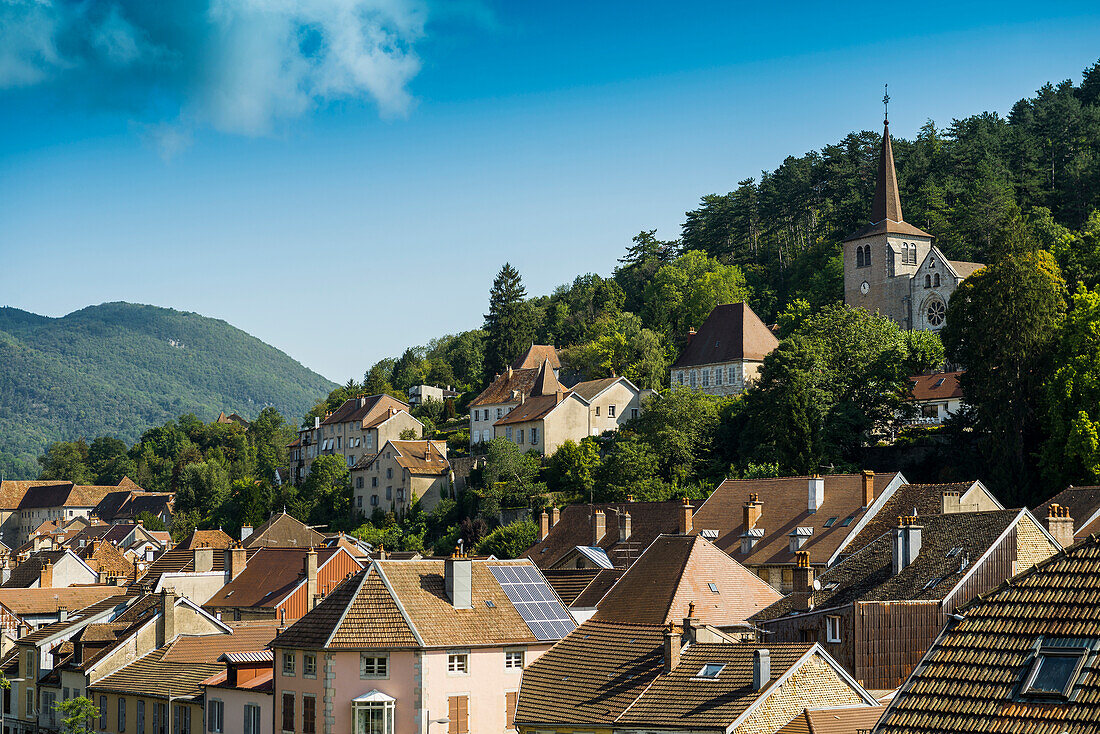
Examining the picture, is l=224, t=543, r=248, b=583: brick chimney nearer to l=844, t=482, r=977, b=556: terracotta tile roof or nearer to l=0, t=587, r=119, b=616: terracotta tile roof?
l=0, t=587, r=119, b=616: terracotta tile roof

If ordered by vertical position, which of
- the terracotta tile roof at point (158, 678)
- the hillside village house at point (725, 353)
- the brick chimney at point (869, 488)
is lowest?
the terracotta tile roof at point (158, 678)

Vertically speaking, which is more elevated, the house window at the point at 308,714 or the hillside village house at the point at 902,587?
the hillside village house at the point at 902,587

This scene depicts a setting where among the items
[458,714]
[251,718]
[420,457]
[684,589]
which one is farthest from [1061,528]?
[420,457]

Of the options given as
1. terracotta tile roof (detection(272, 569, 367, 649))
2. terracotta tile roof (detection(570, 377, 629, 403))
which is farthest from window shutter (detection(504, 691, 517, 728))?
terracotta tile roof (detection(570, 377, 629, 403))

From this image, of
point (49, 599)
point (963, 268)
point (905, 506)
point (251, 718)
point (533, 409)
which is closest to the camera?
point (251, 718)

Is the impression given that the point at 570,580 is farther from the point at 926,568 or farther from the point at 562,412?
the point at 562,412

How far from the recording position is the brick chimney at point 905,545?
144 ft

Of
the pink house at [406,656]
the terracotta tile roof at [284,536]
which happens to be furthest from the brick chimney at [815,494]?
the terracotta tile roof at [284,536]

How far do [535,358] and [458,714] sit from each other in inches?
3673

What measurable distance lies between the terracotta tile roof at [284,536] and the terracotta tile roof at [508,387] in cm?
2580

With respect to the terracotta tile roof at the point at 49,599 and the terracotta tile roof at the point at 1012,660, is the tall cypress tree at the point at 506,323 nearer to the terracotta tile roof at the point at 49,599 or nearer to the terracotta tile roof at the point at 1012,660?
the terracotta tile roof at the point at 49,599

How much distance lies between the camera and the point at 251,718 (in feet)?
132

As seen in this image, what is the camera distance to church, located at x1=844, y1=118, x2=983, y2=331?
10794 cm

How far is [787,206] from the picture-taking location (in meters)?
140
